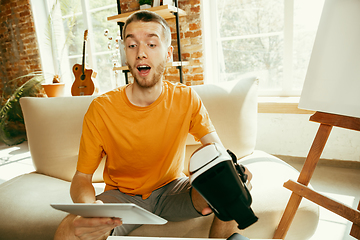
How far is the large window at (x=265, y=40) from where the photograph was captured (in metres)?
2.44

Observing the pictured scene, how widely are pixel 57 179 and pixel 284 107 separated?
1.99 meters

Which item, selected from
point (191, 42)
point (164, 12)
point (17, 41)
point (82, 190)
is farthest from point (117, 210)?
point (17, 41)

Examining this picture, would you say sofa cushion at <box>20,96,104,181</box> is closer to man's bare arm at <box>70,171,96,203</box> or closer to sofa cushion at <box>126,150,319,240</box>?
man's bare arm at <box>70,171,96,203</box>

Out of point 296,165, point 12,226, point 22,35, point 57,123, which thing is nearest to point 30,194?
point 12,226

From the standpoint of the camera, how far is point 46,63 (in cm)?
412

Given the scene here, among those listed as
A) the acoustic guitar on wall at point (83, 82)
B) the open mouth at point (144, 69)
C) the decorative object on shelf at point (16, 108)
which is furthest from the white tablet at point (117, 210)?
the decorative object on shelf at point (16, 108)

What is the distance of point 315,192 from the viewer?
107 centimetres

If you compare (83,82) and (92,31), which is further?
(92,31)

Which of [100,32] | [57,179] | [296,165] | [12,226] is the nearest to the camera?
[12,226]

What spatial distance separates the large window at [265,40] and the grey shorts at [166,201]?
6.39 ft

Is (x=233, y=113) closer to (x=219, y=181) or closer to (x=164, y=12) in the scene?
(x=219, y=181)

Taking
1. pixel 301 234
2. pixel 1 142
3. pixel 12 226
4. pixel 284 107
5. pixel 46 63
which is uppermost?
pixel 46 63

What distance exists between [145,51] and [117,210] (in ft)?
2.48

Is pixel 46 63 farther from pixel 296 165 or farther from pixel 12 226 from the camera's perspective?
pixel 296 165
